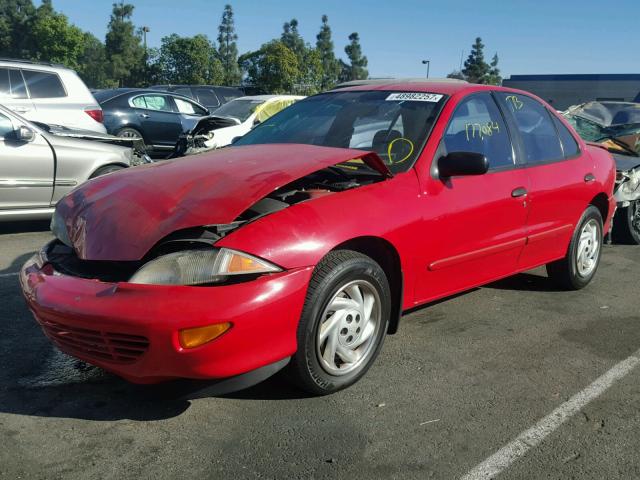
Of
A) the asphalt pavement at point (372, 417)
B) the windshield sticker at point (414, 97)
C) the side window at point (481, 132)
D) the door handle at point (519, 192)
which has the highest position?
the windshield sticker at point (414, 97)

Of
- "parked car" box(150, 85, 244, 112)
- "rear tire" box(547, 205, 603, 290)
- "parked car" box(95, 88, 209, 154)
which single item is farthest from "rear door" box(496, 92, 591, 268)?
"parked car" box(150, 85, 244, 112)

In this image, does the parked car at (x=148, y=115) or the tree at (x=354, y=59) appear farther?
the tree at (x=354, y=59)

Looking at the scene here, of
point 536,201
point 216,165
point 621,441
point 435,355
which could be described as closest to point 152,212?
point 216,165

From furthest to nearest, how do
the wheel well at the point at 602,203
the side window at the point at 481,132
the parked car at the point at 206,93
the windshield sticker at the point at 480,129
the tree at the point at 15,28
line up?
the tree at the point at 15,28, the parked car at the point at 206,93, the wheel well at the point at 602,203, the windshield sticker at the point at 480,129, the side window at the point at 481,132

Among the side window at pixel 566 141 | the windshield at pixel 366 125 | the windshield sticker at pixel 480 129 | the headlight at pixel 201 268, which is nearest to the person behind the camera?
the headlight at pixel 201 268

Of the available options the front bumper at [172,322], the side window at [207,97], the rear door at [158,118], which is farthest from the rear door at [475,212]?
the side window at [207,97]

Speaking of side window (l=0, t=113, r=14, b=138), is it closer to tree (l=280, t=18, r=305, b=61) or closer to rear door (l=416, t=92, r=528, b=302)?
rear door (l=416, t=92, r=528, b=302)

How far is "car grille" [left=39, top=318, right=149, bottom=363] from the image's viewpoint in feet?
8.83

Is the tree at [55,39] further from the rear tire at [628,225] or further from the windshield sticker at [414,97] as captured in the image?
the windshield sticker at [414,97]

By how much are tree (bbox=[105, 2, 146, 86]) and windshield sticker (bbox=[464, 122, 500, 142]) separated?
84.7m

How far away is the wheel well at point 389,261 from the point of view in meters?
3.37

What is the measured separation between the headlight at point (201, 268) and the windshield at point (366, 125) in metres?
1.22

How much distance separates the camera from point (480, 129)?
429 cm

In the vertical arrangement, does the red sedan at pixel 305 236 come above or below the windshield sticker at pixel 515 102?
below
